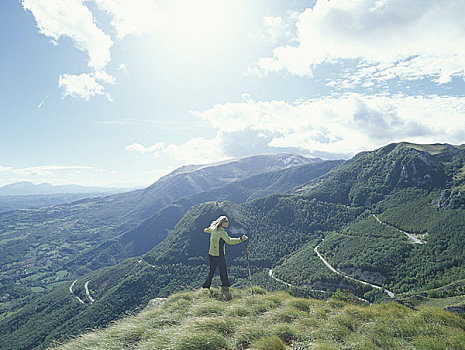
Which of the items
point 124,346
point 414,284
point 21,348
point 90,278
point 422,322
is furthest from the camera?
point 90,278

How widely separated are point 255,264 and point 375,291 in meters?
83.7

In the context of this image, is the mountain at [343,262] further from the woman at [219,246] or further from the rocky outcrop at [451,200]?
the woman at [219,246]

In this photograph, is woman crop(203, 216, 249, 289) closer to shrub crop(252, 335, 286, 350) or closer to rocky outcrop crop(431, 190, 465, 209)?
shrub crop(252, 335, 286, 350)

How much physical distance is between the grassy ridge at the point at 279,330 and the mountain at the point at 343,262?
258ft

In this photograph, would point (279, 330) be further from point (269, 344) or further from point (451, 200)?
point (451, 200)

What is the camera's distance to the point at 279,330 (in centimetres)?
693

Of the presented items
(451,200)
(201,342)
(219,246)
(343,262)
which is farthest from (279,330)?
(451,200)

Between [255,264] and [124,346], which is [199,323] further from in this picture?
[255,264]

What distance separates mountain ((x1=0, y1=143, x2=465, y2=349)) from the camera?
102 meters

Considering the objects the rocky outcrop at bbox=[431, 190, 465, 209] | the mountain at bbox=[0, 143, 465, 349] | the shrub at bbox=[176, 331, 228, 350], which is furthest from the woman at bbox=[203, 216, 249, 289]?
the rocky outcrop at bbox=[431, 190, 465, 209]

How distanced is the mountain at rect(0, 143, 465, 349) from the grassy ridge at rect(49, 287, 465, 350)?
78.8m

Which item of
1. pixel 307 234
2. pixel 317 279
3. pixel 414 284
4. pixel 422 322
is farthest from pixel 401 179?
pixel 422 322

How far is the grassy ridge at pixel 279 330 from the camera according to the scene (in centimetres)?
609

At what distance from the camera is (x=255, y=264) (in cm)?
16212
